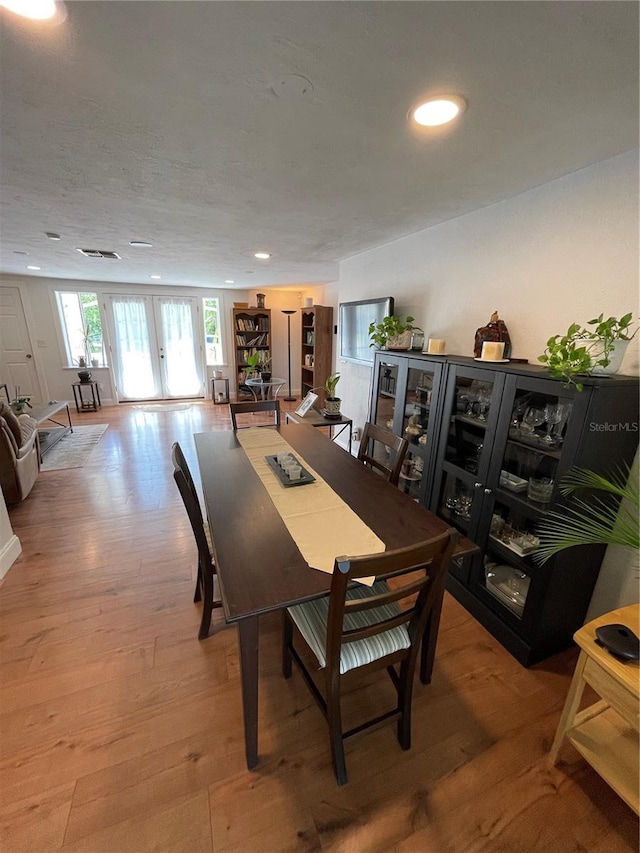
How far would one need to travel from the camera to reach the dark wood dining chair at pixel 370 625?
0.95 metres

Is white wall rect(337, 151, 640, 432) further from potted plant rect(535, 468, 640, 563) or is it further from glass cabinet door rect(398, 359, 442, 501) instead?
potted plant rect(535, 468, 640, 563)

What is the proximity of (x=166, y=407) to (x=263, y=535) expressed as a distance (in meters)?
5.86

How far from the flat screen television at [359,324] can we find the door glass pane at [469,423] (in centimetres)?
114

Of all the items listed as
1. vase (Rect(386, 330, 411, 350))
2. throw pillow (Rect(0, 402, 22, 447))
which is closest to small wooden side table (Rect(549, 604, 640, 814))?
vase (Rect(386, 330, 411, 350))

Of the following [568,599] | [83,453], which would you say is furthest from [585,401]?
[83,453]

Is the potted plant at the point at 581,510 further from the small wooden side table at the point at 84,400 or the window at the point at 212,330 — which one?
the small wooden side table at the point at 84,400

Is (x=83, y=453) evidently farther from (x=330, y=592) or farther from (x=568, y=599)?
(x=568, y=599)

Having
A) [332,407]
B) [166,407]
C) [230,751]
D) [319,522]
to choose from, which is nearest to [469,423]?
[319,522]

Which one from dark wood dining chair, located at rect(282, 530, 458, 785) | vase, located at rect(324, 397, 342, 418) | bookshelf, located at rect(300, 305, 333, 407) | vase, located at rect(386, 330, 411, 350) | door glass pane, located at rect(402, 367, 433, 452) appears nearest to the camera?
dark wood dining chair, located at rect(282, 530, 458, 785)

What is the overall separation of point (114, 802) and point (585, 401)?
2.23 meters

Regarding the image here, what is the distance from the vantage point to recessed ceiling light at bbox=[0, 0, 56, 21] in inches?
30.1

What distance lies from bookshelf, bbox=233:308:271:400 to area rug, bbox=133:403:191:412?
108 cm

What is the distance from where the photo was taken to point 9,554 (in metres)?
2.19

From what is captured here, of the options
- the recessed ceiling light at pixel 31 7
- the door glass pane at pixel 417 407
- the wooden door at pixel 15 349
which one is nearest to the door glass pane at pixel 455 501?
the door glass pane at pixel 417 407
